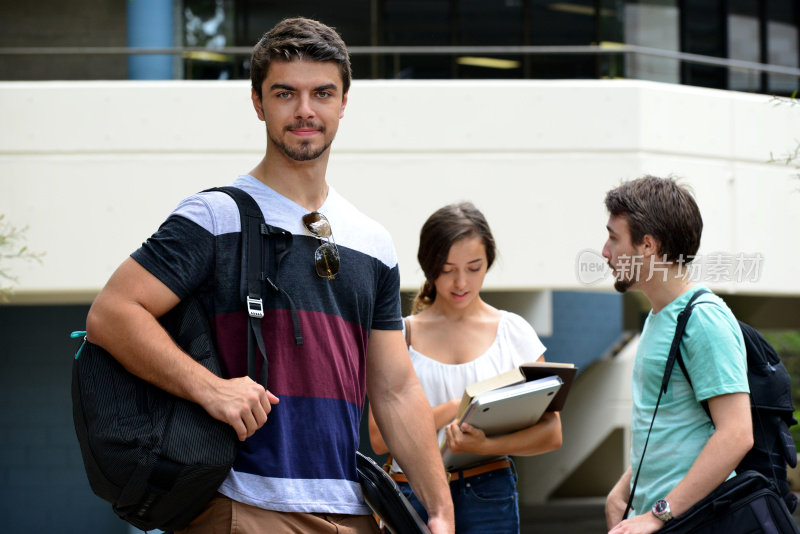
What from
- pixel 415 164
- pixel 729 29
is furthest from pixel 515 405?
pixel 729 29

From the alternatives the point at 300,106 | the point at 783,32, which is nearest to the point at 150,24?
the point at 300,106

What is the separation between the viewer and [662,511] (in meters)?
2.39

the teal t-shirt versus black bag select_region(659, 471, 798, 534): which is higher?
the teal t-shirt

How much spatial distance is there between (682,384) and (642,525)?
15.3 inches

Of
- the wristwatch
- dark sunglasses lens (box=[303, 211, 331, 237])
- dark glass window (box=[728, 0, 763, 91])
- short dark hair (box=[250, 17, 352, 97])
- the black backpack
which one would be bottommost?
the wristwatch

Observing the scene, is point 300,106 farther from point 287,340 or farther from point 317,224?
point 287,340

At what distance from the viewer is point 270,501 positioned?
192 centimetres

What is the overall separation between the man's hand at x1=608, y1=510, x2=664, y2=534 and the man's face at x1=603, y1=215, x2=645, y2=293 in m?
0.64

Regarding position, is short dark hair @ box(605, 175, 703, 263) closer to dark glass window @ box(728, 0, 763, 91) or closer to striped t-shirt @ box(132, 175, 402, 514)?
striped t-shirt @ box(132, 175, 402, 514)

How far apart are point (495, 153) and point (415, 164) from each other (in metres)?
0.70

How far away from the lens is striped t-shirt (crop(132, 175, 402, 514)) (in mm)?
1909

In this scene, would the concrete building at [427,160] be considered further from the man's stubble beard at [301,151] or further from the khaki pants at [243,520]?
the khaki pants at [243,520]

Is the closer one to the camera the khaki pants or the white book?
the khaki pants

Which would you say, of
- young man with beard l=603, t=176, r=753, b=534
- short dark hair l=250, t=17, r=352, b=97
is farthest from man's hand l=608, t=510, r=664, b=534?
short dark hair l=250, t=17, r=352, b=97
